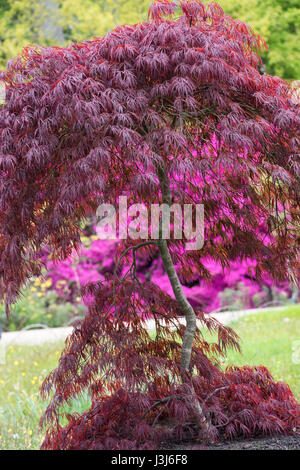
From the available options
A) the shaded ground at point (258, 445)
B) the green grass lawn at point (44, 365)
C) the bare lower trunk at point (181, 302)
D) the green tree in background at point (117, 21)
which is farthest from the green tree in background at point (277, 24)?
the shaded ground at point (258, 445)

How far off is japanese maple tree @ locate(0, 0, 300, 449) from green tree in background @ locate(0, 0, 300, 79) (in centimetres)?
830

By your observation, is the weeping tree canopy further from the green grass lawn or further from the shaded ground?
the green grass lawn

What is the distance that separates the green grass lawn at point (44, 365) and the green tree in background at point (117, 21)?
600cm

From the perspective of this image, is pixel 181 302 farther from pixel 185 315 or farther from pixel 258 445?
pixel 258 445

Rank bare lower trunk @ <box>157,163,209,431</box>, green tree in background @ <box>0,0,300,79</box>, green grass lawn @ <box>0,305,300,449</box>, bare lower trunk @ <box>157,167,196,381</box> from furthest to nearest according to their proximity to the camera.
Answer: green tree in background @ <box>0,0,300,79</box> → green grass lawn @ <box>0,305,300,449</box> → bare lower trunk @ <box>157,167,196,381</box> → bare lower trunk @ <box>157,163,209,431</box>

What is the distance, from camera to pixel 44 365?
6.29 meters

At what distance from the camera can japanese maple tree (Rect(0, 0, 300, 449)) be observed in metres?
2.86

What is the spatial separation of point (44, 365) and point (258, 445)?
12.0 feet

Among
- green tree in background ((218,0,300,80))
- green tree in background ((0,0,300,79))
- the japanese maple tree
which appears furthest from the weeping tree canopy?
green tree in background ((218,0,300,80))

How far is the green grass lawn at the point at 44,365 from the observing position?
4730 mm

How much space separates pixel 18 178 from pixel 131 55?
902 millimetres

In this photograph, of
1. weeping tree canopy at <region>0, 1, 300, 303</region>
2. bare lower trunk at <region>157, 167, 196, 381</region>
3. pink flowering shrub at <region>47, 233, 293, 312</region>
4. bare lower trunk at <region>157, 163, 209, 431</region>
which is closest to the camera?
weeping tree canopy at <region>0, 1, 300, 303</region>
